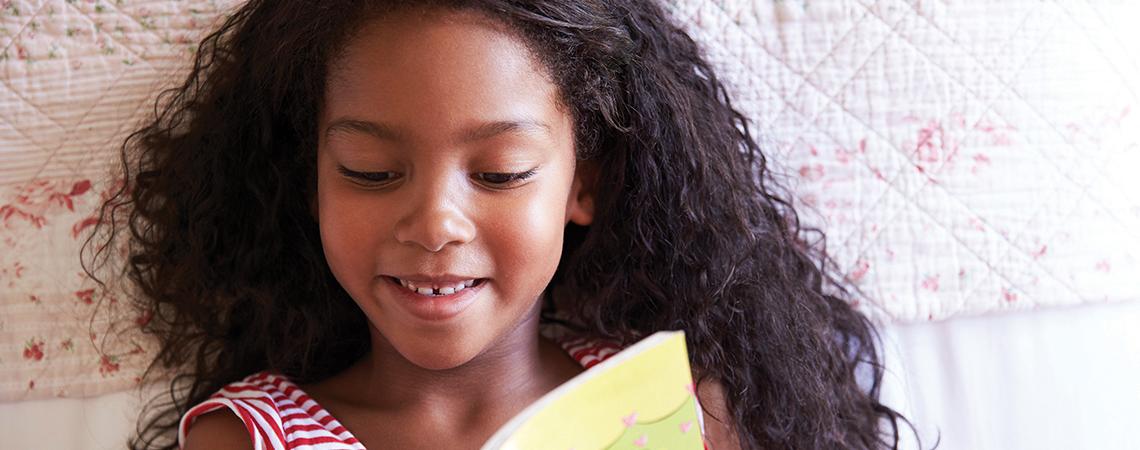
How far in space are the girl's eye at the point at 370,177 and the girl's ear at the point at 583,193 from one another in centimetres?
18

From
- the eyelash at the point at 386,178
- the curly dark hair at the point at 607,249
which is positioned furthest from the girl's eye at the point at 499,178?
the curly dark hair at the point at 607,249

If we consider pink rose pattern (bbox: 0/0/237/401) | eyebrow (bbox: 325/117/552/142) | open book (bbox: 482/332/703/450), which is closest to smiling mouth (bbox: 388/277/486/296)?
eyebrow (bbox: 325/117/552/142)

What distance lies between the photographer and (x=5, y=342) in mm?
1061

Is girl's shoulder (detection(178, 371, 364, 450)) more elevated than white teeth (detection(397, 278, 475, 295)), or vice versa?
white teeth (detection(397, 278, 475, 295))

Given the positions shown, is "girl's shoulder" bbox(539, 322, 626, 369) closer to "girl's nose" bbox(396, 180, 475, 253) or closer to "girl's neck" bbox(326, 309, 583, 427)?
"girl's neck" bbox(326, 309, 583, 427)

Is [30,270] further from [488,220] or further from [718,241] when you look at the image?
[718,241]

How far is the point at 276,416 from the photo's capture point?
978 millimetres

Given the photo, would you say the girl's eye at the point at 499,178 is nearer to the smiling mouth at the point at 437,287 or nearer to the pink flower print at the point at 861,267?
the smiling mouth at the point at 437,287

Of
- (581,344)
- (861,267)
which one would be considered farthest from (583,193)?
(861,267)

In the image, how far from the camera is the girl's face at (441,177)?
856mm

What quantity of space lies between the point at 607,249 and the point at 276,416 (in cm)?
33

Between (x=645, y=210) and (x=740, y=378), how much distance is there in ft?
0.60

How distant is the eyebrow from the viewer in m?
0.86

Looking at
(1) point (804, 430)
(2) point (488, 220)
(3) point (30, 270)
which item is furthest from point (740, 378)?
(3) point (30, 270)
